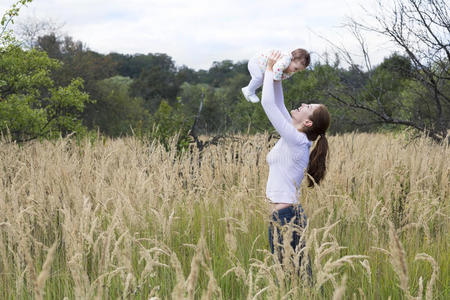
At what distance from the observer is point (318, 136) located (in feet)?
9.05

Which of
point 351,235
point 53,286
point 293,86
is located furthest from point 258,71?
point 293,86

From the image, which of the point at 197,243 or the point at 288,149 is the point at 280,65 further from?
the point at 197,243

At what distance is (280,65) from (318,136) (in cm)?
57

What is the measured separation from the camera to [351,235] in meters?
2.98

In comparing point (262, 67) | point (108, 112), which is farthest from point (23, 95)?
point (108, 112)

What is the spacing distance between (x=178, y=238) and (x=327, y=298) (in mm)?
1372

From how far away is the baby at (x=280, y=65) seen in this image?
2525 millimetres

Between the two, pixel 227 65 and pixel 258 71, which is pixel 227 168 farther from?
pixel 227 65

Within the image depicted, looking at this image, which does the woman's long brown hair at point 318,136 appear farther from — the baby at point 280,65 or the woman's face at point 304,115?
the baby at point 280,65

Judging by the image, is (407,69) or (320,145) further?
(407,69)

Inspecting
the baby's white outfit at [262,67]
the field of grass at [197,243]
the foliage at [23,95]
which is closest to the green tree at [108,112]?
the foliage at [23,95]

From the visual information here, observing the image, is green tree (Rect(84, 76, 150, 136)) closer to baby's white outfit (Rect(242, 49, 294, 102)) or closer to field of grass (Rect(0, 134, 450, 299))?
field of grass (Rect(0, 134, 450, 299))

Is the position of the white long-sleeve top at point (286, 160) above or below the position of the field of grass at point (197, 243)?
above

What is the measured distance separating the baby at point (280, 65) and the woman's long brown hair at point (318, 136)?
31cm
